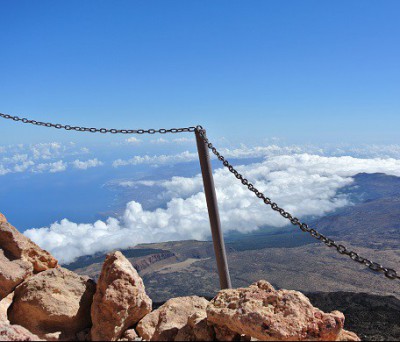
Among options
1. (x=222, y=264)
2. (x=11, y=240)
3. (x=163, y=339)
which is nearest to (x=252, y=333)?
(x=163, y=339)

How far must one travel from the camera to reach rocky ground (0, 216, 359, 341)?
312cm

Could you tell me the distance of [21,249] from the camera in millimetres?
4828

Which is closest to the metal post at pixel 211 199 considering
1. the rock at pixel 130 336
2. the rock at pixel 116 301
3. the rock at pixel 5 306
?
the rock at pixel 116 301

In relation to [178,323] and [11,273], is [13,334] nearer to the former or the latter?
[178,323]

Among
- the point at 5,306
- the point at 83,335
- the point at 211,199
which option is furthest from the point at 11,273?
the point at 211,199

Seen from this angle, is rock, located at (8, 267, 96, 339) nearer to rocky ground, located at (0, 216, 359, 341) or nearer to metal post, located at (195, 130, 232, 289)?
rocky ground, located at (0, 216, 359, 341)

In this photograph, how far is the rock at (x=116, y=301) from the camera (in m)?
3.70

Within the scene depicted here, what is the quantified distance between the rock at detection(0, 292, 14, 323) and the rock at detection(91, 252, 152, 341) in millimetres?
1029

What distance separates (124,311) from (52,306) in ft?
2.96

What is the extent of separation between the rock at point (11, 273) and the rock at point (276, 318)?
2660 mm

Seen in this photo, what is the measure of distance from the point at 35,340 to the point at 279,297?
2.22 m

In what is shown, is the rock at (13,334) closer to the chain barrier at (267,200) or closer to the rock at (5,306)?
the rock at (5,306)

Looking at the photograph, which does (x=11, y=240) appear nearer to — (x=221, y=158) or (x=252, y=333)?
(x=221, y=158)

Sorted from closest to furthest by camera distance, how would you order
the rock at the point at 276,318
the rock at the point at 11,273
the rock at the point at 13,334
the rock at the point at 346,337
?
1. the rock at the point at 13,334
2. the rock at the point at 276,318
3. the rock at the point at 346,337
4. the rock at the point at 11,273
